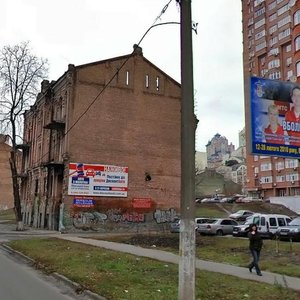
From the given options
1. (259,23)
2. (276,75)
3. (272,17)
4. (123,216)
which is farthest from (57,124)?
(259,23)

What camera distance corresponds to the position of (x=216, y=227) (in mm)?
33312

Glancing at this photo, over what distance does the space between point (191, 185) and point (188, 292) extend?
5.80ft

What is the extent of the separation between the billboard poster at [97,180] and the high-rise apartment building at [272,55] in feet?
136

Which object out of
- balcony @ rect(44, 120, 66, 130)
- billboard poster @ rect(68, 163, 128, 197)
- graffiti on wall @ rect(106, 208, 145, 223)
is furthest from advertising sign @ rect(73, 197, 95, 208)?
balcony @ rect(44, 120, 66, 130)

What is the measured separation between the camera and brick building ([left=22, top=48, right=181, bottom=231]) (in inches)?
1497

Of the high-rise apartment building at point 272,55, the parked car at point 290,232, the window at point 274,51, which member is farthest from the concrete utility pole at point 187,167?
the window at point 274,51

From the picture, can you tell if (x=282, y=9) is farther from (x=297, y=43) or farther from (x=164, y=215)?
(x=164, y=215)

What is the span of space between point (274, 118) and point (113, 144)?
23272 millimetres

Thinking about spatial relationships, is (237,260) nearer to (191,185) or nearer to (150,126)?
(191,185)

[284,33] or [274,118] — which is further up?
[284,33]

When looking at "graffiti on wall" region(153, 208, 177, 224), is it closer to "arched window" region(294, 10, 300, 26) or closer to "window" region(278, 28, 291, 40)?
"arched window" region(294, 10, 300, 26)

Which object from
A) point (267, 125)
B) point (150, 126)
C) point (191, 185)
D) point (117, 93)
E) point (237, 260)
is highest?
point (117, 93)

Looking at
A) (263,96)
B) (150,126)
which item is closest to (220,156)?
(150,126)

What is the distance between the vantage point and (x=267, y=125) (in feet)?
58.5
